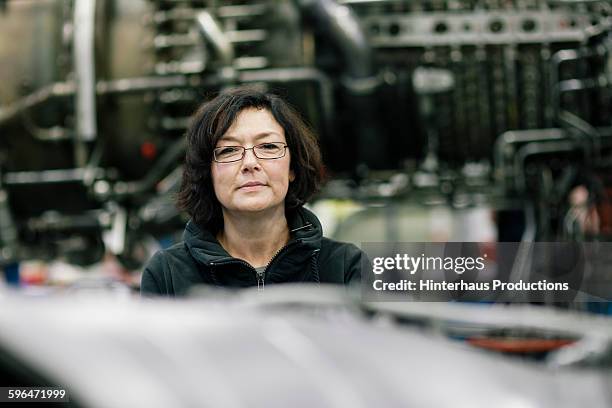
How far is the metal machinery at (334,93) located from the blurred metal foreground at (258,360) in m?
3.20

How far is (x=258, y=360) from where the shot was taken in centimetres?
105

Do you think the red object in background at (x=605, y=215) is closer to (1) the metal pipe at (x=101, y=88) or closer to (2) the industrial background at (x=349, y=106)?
(2) the industrial background at (x=349, y=106)

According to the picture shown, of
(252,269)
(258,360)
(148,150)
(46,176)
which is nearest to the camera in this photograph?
(258,360)

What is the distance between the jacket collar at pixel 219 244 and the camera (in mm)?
1863

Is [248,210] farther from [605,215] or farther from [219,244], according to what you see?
[605,215]

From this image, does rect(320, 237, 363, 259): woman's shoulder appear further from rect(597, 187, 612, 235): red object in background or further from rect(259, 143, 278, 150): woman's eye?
rect(597, 187, 612, 235): red object in background

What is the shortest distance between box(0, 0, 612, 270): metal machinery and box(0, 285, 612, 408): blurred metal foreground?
3200 millimetres

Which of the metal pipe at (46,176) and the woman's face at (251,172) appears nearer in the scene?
the woman's face at (251,172)

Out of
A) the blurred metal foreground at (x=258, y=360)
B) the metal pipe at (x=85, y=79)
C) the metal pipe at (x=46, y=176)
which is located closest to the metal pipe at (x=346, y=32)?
the metal pipe at (x=85, y=79)

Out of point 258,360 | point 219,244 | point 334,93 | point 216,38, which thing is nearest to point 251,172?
point 219,244

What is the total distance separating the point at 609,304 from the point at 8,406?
93.6 inches

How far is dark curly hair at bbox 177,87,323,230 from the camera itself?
1940mm

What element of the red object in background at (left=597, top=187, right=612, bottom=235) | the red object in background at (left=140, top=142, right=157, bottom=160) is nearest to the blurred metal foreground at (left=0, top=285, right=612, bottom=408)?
the red object in background at (left=597, top=187, right=612, bottom=235)

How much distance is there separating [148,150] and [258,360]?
3896mm
